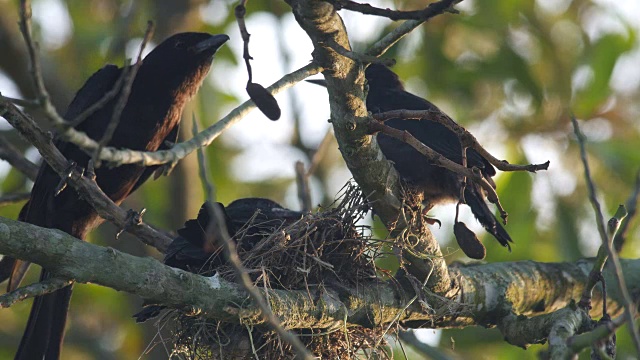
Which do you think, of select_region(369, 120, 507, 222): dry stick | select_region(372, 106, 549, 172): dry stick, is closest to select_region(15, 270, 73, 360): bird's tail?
select_region(369, 120, 507, 222): dry stick

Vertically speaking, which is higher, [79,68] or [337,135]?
[79,68]

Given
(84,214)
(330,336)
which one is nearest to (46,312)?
(84,214)

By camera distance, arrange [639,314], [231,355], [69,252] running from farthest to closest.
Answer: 1. [639,314]
2. [231,355]
3. [69,252]

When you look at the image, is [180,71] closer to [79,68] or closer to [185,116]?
[185,116]

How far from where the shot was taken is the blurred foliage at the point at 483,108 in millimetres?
8234

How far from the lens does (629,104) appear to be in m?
9.08

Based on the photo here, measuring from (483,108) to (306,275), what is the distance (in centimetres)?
574

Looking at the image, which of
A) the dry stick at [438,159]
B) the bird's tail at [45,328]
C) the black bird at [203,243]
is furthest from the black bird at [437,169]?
the bird's tail at [45,328]

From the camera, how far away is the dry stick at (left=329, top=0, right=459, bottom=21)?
9.48 feet

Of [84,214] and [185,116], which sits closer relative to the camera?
[84,214]

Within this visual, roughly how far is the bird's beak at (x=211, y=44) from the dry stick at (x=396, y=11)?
2.88 m

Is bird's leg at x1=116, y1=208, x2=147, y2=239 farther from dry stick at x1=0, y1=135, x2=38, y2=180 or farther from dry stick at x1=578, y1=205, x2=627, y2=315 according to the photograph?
dry stick at x1=578, y1=205, x2=627, y2=315

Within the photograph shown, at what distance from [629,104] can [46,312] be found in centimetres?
652

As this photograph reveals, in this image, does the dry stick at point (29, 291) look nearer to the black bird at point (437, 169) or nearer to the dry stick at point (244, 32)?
the dry stick at point (244, 32)
